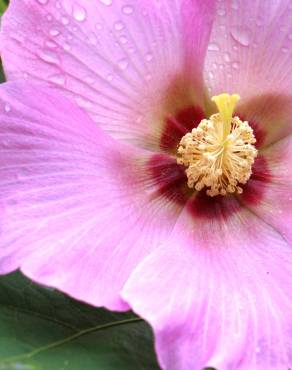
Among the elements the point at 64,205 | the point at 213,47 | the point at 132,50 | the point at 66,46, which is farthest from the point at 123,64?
the point at 64,205

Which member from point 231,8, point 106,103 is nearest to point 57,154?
point 106,103

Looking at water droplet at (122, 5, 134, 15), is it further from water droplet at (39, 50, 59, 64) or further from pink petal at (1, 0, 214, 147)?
water droplet at (39, 50, 59, 64)

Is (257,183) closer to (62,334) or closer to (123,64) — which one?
(123,64)

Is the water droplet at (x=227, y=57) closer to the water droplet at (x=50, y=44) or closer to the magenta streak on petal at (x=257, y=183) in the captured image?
the magenta streak on petal at (x=257, y=183)

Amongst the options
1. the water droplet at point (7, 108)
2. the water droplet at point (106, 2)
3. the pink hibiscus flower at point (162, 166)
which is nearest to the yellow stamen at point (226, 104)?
the pink hibiscus flower at point (162, 166)

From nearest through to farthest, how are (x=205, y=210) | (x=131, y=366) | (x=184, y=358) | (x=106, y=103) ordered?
1. (x=184, y=358)
2. (x=131, y=366)
3. (x=106, y=103)
4. (x=205, y=210)

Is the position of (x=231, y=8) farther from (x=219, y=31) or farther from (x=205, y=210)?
(x=205, y=210)

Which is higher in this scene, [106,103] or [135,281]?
[106,103]
